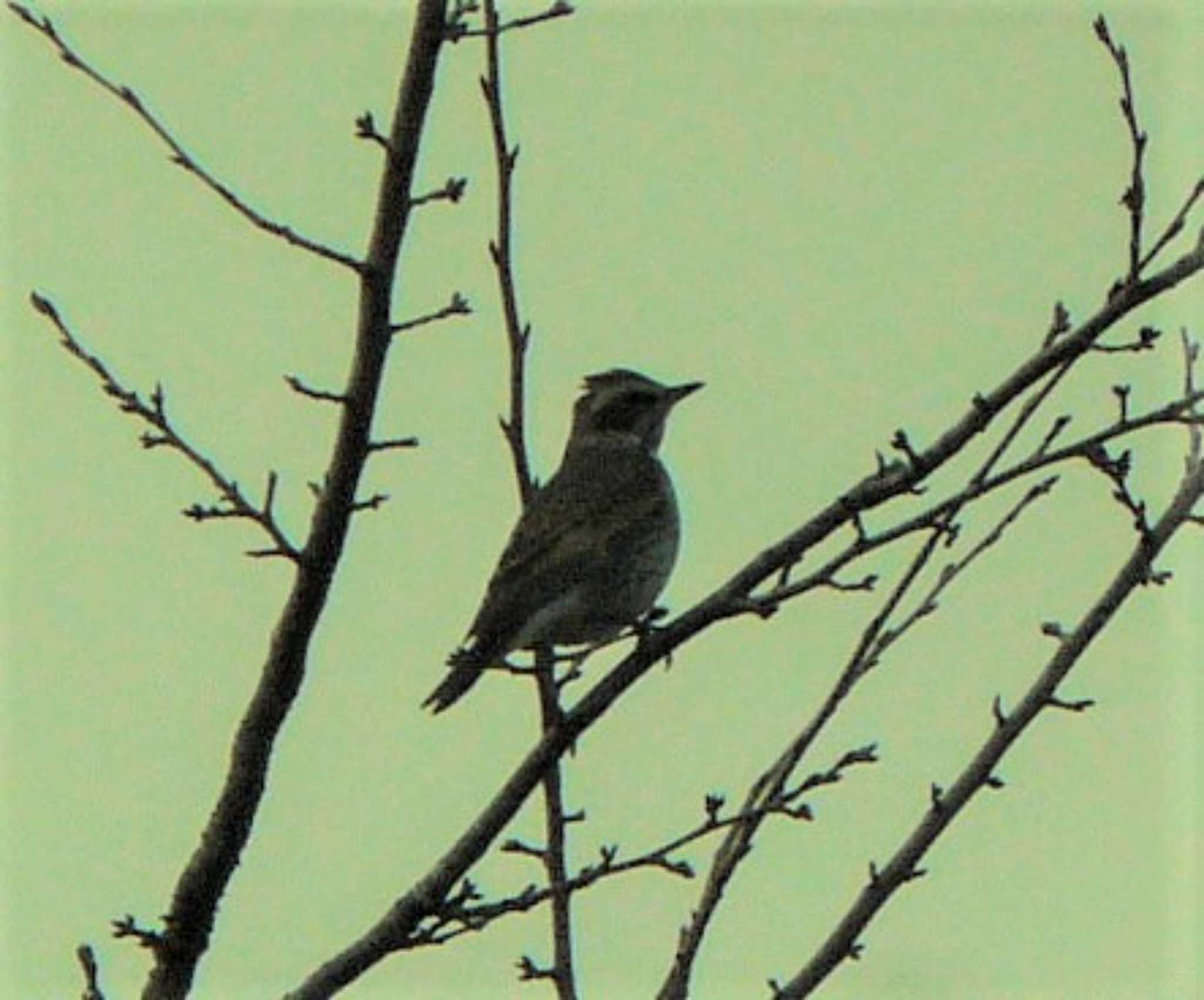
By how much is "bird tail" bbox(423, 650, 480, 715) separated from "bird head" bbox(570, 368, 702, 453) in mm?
2977

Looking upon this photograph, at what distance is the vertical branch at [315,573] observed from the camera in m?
4.48

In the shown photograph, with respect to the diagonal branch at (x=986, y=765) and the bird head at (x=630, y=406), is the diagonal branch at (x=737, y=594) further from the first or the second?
the bird head at (x=630, y=406)

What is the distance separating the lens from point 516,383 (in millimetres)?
5516

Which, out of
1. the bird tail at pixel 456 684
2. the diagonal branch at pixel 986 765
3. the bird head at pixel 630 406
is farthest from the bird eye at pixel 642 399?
the diagonal branch at pixel 986 765

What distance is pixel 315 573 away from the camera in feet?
15.0

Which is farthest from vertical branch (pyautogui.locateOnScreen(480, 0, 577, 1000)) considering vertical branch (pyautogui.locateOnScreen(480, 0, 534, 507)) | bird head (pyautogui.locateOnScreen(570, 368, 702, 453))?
bird head (pyautogui.locateOnScreen(570, 368, 702, 453))

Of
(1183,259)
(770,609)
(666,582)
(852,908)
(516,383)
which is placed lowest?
(852,908)

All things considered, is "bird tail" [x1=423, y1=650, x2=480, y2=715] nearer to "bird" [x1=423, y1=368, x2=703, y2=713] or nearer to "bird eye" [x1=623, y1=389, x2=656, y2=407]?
"bird" [x1=423, y1=368, x2=703, y2=713]

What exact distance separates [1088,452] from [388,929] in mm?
1812

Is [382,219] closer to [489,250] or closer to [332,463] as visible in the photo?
[332,463]

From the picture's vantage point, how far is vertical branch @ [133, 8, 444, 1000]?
4480 mm

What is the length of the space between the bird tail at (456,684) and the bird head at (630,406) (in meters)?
2.98

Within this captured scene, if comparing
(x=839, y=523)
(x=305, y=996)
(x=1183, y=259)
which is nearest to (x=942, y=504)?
(x=839, y=523)

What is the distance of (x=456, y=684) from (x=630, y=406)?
3.25 meters
